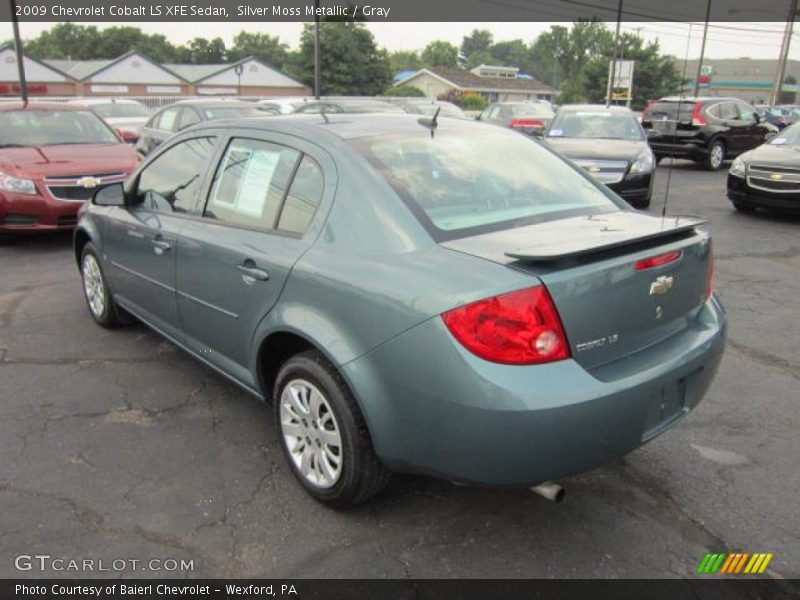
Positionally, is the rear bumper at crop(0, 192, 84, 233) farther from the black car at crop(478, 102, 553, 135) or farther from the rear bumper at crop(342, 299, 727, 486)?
the black car at crop(478, 102, 553, 135)

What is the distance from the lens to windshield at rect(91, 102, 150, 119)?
56.5ft

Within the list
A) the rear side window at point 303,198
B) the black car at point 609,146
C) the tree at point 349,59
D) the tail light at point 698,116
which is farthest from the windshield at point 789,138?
the tree at point 349,59

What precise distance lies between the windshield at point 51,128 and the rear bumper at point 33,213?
1258mm

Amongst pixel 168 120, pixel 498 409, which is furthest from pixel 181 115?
pixel 498 409

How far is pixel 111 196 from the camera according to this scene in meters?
4.29

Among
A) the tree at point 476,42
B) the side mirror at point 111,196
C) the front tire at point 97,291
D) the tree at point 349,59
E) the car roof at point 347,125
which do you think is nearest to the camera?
the car roof at point 347,125

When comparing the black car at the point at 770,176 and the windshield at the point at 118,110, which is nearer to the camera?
the black car at the point at 770,176

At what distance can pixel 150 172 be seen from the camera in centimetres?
419

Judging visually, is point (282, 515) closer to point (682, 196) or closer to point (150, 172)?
point (150, 172)

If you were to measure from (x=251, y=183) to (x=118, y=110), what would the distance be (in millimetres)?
16372

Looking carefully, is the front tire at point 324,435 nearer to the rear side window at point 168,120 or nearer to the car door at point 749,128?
the rear side window at point 168,120

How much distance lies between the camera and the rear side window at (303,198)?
9.34ft

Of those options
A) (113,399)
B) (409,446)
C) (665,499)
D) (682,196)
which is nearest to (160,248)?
(113,399)

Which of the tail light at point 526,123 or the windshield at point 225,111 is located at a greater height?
the windshield at point 225,111
